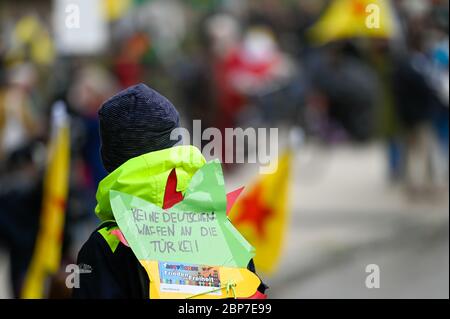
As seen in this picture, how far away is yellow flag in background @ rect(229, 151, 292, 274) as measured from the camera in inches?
257

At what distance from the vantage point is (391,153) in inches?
499

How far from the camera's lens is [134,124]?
327 cm

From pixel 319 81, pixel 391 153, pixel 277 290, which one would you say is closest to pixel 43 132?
pixel 277 290

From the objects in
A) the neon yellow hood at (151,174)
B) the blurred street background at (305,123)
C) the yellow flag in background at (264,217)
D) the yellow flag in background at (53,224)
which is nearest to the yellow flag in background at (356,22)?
the blurred street background at (305,123)

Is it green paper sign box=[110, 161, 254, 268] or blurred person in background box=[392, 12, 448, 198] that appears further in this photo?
blurred person in background box=[392, 12, 448, 198]

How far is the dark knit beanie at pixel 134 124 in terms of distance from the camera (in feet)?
10.7

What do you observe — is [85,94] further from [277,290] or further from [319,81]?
[319,81]

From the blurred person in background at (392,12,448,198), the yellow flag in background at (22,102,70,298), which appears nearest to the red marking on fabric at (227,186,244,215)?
the yellow flag in background at (22,102,70,298)

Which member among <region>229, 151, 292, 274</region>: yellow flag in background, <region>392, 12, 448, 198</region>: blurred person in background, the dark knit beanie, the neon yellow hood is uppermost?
<region>392, 12, 448, 198</region>: blurred person in background

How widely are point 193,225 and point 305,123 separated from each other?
11032 mm

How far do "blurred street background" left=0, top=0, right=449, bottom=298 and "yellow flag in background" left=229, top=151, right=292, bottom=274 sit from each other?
40 millimetres

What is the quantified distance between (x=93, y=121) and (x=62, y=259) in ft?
8.39

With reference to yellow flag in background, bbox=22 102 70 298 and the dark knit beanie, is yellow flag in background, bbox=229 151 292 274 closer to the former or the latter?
yellow flag in background, bbox=22 102 70 298

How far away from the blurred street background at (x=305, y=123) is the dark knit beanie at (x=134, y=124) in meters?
1.82
